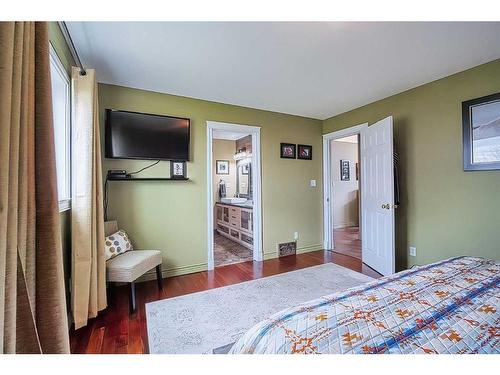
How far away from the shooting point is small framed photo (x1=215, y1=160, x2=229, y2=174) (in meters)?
5.91

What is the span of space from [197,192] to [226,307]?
59.3 inches

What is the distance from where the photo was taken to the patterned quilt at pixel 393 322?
2.47 feet

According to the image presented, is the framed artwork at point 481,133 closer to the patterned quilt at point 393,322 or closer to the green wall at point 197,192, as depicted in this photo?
the patterned quilt at point 393,322

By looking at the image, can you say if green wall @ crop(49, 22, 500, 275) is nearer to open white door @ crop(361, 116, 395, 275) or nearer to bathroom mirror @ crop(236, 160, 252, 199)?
open white door @ crop(361, 116, 395, 275)

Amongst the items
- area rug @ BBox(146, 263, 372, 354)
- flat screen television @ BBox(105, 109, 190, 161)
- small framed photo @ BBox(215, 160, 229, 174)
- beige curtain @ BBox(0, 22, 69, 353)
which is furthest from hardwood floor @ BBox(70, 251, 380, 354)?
small framed photo @ BBox(215, 160, 229, 174)

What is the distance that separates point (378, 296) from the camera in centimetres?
106

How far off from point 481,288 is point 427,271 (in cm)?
25

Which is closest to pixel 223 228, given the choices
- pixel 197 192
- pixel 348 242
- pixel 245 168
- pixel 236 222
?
pixel 236 222

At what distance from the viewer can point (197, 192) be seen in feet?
10.3

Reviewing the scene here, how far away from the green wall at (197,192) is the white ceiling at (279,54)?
248mm

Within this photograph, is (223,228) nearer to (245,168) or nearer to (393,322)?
(245,168)

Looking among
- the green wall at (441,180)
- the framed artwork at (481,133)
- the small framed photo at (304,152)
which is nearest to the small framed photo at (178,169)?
the small framed photo at (304,152)

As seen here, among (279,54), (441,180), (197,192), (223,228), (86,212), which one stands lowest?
(223,228)

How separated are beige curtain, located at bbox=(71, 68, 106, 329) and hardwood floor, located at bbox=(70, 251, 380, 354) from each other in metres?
0.14
